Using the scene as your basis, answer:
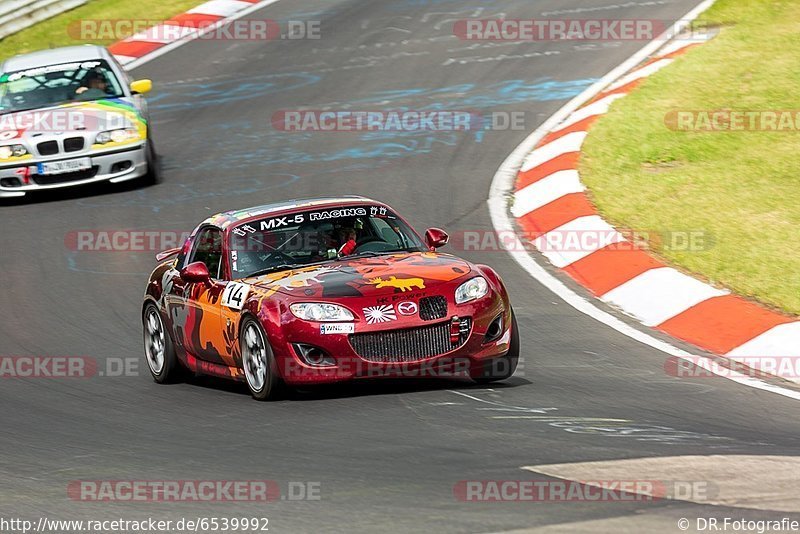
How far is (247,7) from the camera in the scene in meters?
24.4

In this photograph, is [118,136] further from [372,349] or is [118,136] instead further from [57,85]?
[372,349]

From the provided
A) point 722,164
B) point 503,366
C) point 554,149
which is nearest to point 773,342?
point 503,366

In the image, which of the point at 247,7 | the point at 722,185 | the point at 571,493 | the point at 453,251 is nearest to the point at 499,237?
the point at 453,251

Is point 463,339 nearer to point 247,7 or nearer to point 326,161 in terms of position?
point 326,161

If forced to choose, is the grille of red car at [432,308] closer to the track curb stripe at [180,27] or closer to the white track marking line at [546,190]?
the white track marking line at [546,190]

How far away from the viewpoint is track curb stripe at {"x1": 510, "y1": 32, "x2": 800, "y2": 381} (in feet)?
31.3

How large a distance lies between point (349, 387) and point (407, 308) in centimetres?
83

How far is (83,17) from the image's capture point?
24.6 metres

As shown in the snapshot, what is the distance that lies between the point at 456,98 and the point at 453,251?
581 cm

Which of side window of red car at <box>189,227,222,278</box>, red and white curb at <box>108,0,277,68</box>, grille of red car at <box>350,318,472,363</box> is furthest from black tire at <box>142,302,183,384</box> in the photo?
red and white curb at <box>108,0,277,68</box>

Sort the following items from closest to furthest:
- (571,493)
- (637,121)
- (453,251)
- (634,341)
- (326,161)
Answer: (571,493), (634,341), (453,251), (637,121), (326,161)

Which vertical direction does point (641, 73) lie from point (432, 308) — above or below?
above

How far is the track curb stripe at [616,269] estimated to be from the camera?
9547mm

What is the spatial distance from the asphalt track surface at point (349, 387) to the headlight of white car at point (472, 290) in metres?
0.54
